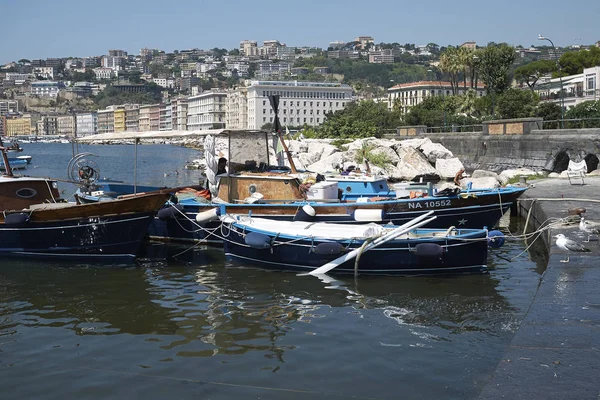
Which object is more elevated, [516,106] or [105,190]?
[516,106]

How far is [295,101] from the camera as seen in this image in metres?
168

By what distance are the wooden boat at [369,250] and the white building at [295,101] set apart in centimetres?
14731

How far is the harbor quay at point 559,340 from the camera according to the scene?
645cm

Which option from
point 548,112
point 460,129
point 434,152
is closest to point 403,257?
point 434,152

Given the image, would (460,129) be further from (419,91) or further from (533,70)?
(419,91)

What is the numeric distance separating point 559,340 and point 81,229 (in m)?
11.5

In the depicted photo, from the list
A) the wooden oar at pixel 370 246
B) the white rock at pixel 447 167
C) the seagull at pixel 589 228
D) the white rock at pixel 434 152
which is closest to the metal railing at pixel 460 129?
the white rock at pixel 434 152

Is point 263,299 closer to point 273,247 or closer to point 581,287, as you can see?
point 273,247

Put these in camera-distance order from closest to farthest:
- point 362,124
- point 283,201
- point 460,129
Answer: point 283,201, point 460,129, point 362,124

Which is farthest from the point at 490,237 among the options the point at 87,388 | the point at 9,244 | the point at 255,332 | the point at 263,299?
the point at 9,244

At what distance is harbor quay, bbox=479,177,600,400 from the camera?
645 cm

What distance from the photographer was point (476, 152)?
43.4 m

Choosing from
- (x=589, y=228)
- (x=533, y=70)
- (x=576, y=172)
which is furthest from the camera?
(x=533, y=70)

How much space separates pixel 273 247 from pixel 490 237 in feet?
14.6
